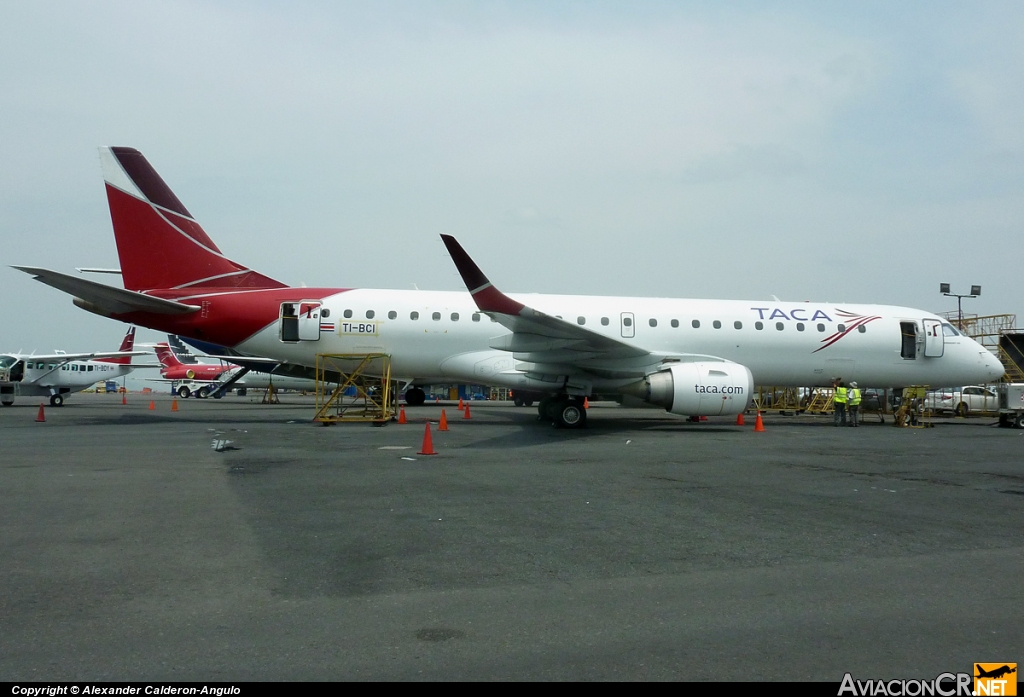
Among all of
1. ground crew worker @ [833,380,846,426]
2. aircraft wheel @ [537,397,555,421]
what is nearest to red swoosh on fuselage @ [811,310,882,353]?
ground crew worker @ [833,380,846,426]

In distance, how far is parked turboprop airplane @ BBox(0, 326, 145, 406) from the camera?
35.4 metres

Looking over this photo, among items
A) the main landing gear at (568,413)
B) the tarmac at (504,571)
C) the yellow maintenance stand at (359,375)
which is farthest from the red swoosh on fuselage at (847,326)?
the yellow maintenance stand at (359,375)

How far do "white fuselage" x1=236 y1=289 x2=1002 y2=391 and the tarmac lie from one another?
338 inches

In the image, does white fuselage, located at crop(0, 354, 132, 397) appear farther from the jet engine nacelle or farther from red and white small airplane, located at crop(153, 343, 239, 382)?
the jet engine nacelle

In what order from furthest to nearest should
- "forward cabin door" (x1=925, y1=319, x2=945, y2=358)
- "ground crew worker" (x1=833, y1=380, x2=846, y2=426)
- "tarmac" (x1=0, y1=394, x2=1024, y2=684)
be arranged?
"forward cabin door" (x1=925, y1=319, x2=945, y2=358), "ground crew worker" (x1=833, y1=380, x2=846, y2=426), "tarmac" (x1=0, y1=394, x2=1024, y2=684)

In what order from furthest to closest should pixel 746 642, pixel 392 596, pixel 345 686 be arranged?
pixel 392 596, pixel 746 642, pixel 345 686

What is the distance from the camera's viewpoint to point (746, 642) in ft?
12.0

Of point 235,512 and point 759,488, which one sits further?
point 759,488

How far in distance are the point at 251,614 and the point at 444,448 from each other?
8.48m

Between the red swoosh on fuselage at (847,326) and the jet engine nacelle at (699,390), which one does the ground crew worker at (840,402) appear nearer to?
the red swoosh on fuselage at (847,326)

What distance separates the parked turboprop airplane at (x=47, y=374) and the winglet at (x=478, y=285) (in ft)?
94.3

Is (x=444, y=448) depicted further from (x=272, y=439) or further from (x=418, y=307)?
(x=418, y=307)

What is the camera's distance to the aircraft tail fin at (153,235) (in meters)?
18.2

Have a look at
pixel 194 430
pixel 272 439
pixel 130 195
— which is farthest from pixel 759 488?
pixel 130 195
